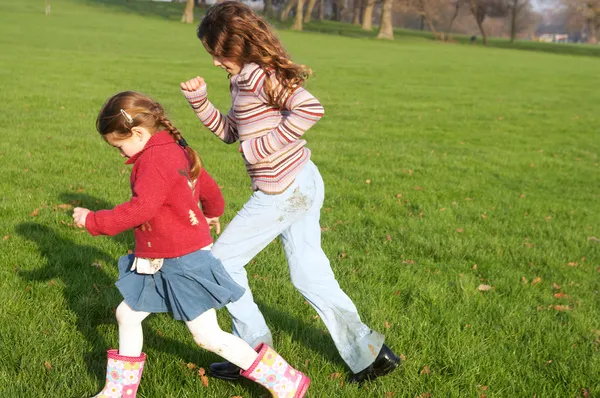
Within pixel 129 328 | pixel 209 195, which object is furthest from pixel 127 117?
pixel 129 328

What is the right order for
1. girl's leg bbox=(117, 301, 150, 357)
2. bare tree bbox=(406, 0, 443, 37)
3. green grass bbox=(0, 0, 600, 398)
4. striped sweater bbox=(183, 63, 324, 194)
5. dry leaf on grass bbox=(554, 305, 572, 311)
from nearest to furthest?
girl's leg bbox=(117, 301, 150, 357), striped sweater bbox=(183, 63, 324, 194), green grass bbox=(0, 0, 600, 398), dry leaf on grass bbox=(554, 305, 572, 311), bare tree bbox=(406, 0, 443, 37)

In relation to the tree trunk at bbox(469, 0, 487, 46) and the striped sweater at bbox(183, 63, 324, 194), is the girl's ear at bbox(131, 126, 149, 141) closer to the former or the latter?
the striped sweater at bbox(183, 63, 324, 194)

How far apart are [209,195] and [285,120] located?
1.89ft

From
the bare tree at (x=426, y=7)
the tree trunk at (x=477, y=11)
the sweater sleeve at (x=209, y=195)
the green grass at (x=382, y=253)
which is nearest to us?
the sweater sleeve at (x=209, y=195)

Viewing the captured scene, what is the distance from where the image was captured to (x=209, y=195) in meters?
3.35

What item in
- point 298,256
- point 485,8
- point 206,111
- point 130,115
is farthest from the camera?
point 485,8

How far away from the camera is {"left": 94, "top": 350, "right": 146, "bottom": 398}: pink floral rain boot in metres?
3.04

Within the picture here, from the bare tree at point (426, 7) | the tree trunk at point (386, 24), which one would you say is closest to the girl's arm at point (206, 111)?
the tree trunk at point (386, 24)

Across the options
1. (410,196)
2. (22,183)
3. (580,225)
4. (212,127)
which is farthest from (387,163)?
(212,127)

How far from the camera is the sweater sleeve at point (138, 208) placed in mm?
2785

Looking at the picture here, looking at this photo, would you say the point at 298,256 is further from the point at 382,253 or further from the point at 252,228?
the point at 382,253

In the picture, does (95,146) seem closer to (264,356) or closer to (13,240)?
(13,240)

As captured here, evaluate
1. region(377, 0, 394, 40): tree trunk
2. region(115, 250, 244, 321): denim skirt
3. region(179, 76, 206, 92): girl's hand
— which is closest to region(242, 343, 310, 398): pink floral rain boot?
region(115, 250, 244, 321): denim skirt

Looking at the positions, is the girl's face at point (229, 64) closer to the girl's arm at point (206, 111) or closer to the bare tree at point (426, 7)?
the girl's arm at point (206, 111)
